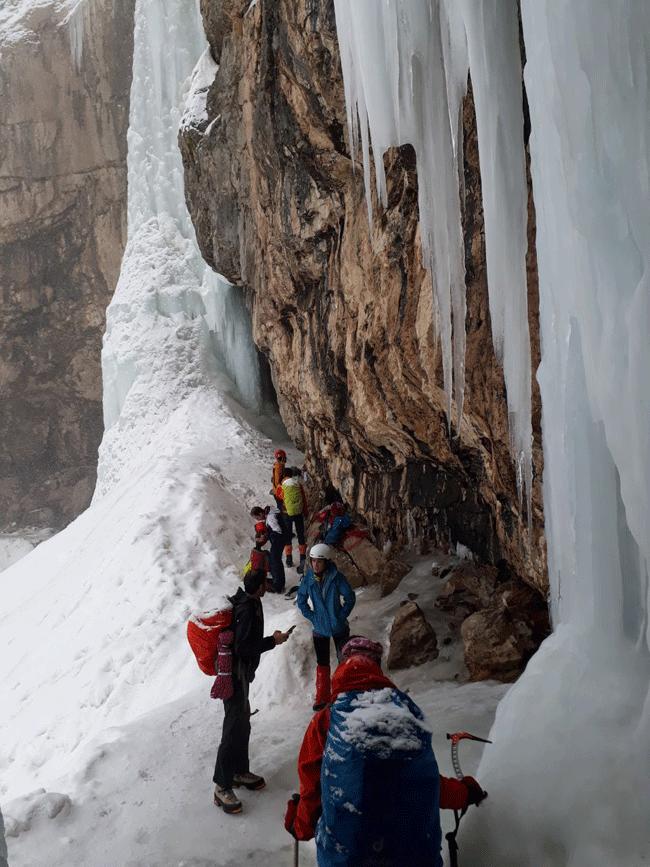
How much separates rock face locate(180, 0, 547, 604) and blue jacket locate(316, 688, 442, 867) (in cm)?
251

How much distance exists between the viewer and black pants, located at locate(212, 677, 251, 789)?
12.2 ft

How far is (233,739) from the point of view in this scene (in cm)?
375

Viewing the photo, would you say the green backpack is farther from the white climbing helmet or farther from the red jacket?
the red jacket

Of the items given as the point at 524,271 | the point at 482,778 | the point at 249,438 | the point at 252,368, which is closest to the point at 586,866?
the point at 482,778

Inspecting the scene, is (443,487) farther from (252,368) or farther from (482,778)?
(252,368)

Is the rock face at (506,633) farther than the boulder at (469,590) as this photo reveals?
No

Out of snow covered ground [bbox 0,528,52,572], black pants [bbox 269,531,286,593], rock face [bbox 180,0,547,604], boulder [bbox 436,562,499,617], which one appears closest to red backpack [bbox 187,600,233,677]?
rock face [bbox 180,0,547,604]

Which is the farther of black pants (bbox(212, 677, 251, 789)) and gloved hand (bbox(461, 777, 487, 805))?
black pants (bbox(212, 677, 251, 789))

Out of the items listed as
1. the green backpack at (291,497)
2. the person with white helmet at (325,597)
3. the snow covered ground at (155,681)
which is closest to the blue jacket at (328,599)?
the person with white helmet at (325,597)

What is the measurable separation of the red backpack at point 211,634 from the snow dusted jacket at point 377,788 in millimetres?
1438

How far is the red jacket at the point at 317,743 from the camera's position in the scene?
8.06 feet

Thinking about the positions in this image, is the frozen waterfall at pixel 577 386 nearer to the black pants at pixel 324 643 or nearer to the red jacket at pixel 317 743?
the red jacket at pixel 317 743

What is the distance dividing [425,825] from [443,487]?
5.30 meters

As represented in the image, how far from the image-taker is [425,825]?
2256mm
